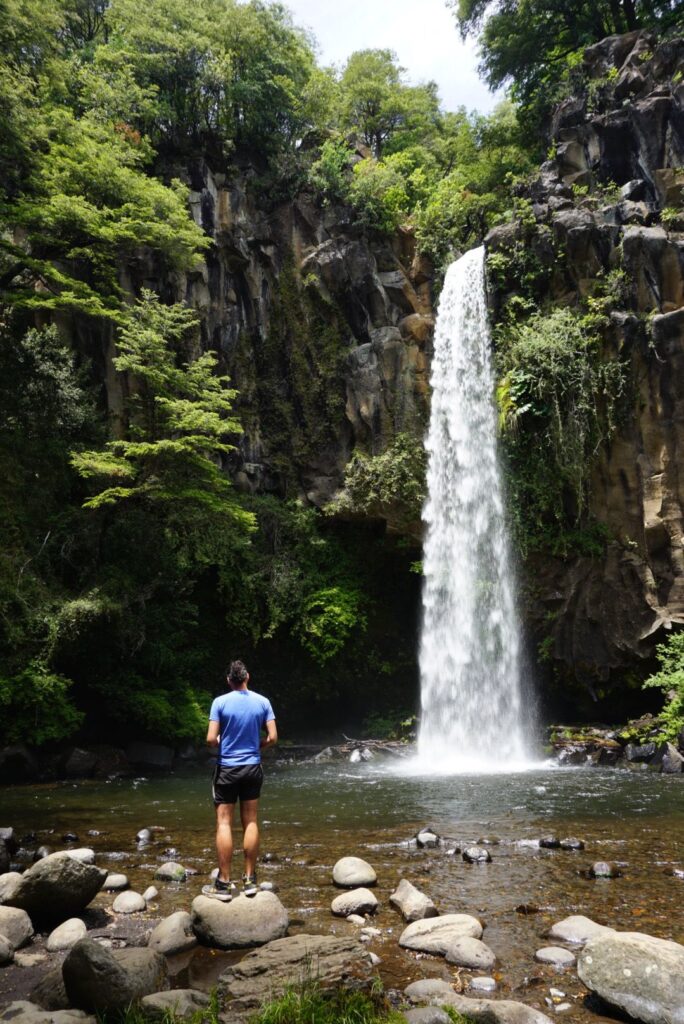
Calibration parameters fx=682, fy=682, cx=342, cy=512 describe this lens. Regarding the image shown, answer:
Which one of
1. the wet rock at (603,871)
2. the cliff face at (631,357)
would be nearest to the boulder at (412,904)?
the wet rock at (603,871)

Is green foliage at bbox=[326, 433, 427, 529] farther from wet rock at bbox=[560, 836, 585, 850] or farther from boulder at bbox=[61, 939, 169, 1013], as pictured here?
boulder at bbox=[61, 939, 169, 1013]

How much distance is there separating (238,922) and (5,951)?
4.71ft

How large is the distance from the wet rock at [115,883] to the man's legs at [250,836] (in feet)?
4.43

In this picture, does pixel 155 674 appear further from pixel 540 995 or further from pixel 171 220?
pixel 540 995

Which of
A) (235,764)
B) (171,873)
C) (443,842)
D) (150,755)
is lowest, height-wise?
(150,755)

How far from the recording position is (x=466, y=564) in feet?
54.1

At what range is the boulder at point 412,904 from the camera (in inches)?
189

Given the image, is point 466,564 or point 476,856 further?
point 466,564

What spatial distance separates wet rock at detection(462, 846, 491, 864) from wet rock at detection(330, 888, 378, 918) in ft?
5.30

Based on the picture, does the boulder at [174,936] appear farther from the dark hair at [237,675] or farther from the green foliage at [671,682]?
the green foliage at [671,682]

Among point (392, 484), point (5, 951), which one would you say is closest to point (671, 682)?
point (392, 484)

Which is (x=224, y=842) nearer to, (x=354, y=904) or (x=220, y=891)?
(x=220, y=891)

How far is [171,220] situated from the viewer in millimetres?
17297

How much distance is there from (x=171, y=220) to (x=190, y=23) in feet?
31.2
